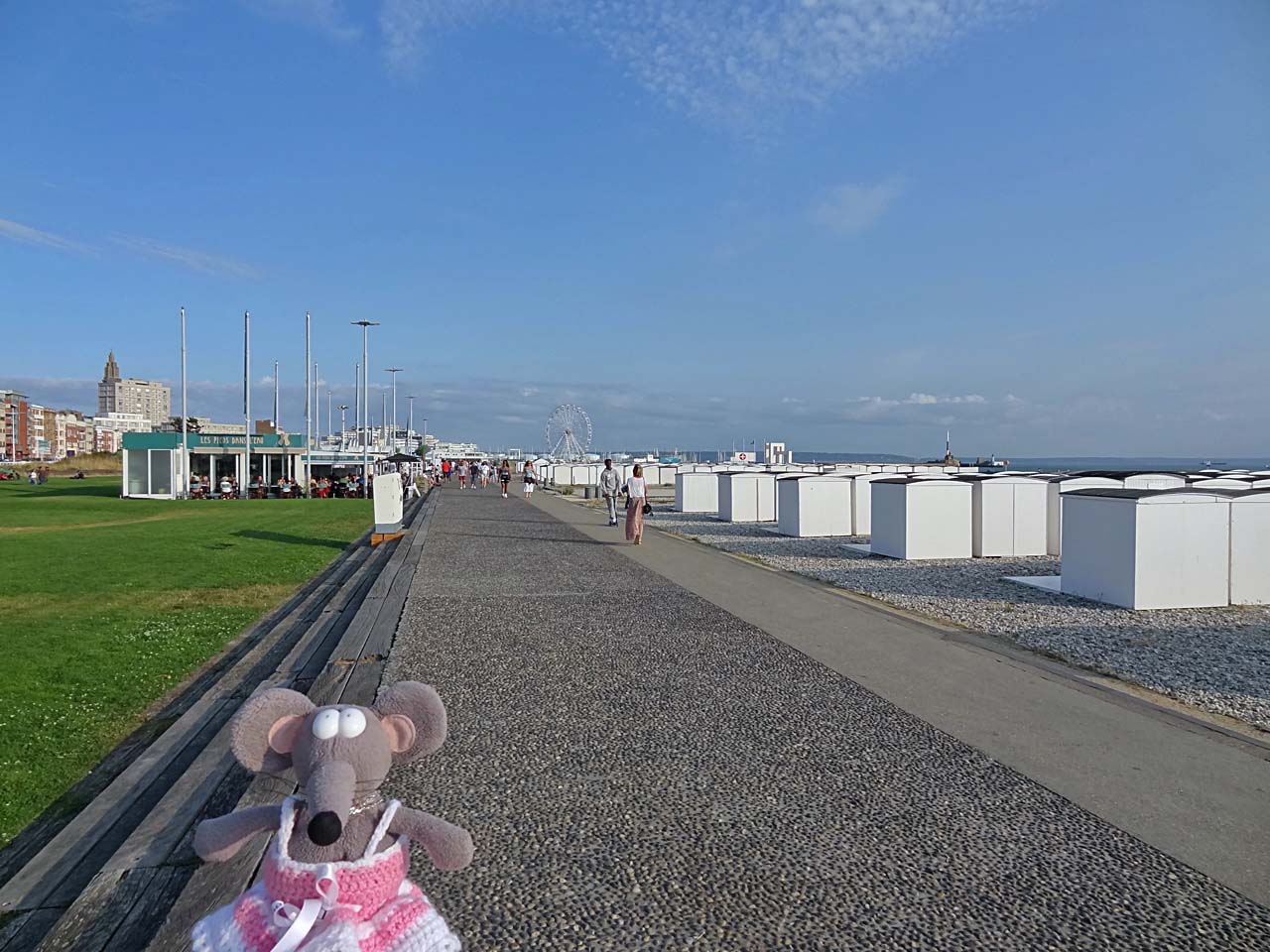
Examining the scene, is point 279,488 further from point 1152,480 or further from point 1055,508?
point 1152,480

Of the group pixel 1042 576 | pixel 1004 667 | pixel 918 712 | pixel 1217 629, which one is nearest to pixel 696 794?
pixel 918 712

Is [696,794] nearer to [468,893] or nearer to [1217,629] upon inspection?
[468,893]

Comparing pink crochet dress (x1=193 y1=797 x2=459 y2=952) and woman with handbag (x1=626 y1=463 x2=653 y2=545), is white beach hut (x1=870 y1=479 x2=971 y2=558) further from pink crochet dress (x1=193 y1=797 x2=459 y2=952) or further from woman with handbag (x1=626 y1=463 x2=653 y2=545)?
pink crochet dress (x1=193 y1=797 x2=459 y2=952)

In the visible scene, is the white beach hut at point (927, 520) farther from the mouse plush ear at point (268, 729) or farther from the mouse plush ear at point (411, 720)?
the mouse plush ear at point (268, 729)

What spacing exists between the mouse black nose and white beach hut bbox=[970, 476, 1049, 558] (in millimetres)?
15661

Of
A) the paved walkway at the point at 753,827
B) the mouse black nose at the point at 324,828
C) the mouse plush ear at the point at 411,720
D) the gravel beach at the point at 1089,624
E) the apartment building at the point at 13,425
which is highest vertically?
the apartment building at the point at 13,425

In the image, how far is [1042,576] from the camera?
13586 mm

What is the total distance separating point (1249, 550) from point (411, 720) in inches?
475

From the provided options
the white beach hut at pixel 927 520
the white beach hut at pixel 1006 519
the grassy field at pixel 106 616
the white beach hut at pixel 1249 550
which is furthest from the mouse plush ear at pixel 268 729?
the white beach hut at pixel 1006 519

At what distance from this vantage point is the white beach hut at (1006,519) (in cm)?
1631

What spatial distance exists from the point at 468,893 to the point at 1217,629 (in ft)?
30.1

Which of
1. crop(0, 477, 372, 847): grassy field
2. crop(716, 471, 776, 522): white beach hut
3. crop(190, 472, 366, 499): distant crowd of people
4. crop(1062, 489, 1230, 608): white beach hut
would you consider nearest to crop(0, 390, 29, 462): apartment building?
crop(190, 472, 366, 499): distant crowd of people

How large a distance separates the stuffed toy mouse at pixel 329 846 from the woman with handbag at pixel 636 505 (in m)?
14.8

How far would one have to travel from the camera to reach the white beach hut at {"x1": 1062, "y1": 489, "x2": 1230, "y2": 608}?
1077 centimetres
